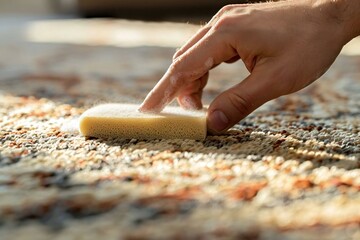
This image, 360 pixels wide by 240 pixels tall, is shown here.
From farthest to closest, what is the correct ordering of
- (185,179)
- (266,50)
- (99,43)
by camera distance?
(99,43)
(266,50)
(185,179)

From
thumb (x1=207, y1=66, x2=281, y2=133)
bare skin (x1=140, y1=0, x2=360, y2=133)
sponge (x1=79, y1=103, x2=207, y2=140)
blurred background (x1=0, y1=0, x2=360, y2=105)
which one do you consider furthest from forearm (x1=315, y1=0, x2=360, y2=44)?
blurred background (x1=0, y1=0, x2=360, y2=105)

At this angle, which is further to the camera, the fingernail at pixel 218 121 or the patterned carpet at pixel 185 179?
the fingernail at pixel 218 121

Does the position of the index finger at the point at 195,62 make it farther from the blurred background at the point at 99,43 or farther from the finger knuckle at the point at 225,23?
the blurred background at the point at 99,43

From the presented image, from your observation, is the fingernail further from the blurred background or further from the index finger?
the blurred background

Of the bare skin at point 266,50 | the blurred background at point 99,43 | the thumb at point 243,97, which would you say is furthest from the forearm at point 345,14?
the blurred background at point 99,43

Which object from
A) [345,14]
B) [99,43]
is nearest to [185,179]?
[345,14]

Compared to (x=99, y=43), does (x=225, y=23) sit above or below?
above

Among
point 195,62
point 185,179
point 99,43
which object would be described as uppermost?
point 195,62

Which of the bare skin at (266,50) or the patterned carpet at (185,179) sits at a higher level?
the bare skin at (266,50)

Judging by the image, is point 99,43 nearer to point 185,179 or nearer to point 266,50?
point 266,50
